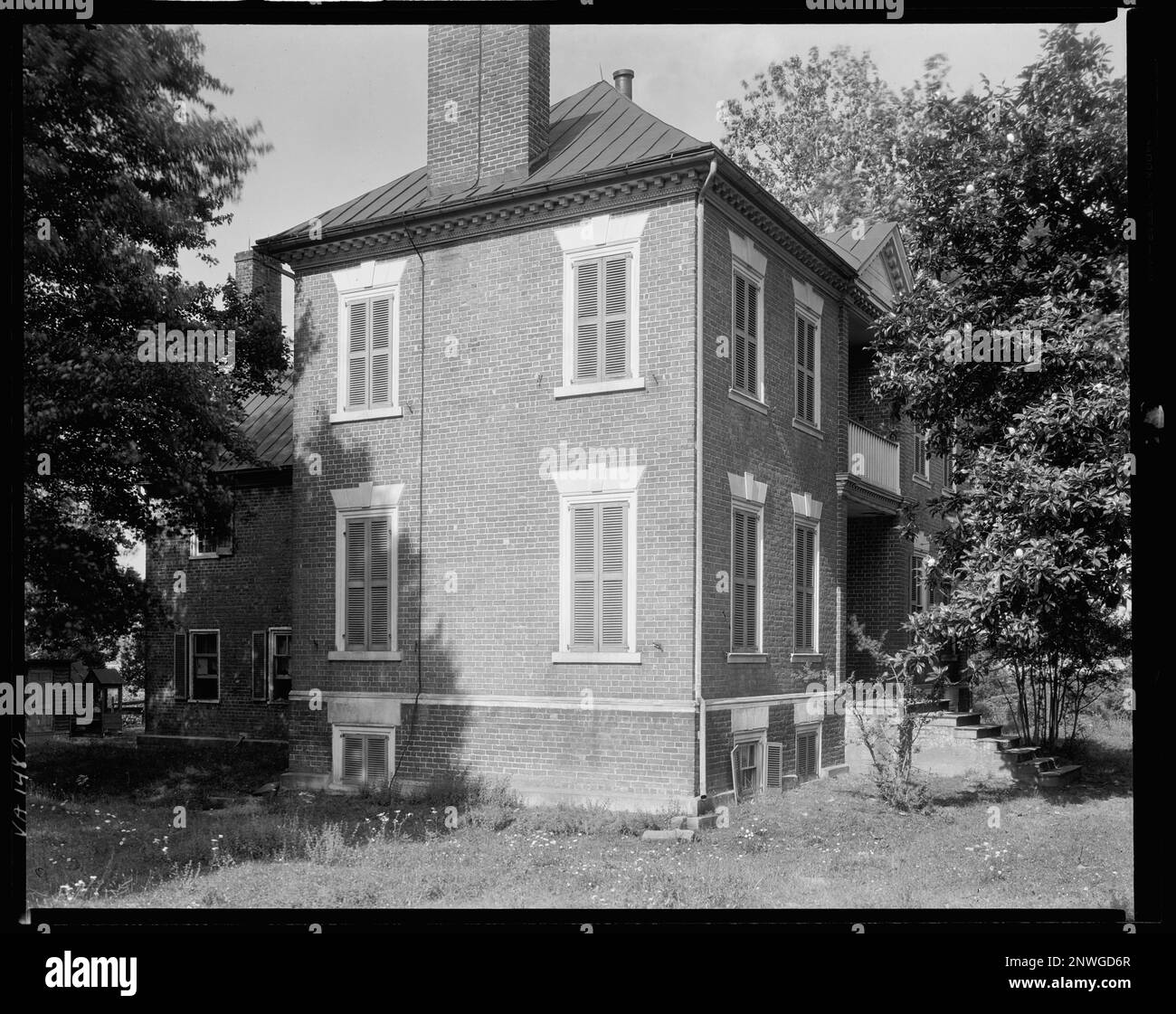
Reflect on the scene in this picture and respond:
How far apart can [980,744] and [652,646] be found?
6753 millimetres

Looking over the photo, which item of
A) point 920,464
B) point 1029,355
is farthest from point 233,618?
point 1029,355

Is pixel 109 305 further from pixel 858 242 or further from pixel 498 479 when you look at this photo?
pixel 858 242

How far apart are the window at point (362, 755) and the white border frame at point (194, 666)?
6486 millimetres

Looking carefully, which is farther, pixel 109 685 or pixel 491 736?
pixel 109 685

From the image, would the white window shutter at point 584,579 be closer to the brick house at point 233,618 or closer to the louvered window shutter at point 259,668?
the brick house at point 233,618

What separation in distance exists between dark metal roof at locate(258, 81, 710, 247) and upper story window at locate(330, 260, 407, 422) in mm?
759

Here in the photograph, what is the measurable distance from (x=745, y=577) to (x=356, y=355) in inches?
255

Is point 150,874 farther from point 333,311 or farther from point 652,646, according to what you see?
point 333,311

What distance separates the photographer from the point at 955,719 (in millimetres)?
17125

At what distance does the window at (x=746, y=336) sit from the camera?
565 inches

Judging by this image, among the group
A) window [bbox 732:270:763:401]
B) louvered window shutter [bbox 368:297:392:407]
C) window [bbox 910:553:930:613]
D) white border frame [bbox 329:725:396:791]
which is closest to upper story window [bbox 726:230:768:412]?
window [bbox 732:270:763:401]

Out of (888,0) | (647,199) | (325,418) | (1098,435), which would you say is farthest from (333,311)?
(888,0)

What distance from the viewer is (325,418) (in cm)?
1598
